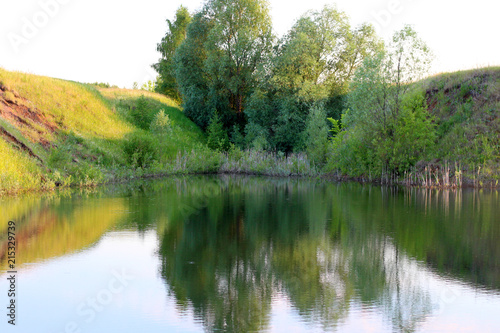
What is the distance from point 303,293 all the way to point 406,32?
77.3 feet

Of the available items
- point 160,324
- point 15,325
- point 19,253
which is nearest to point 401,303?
point 160,324

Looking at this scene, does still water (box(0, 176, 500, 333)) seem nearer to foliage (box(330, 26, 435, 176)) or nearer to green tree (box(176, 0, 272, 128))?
foliage (box(330, 26, 435, 176))

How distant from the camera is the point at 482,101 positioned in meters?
31.5

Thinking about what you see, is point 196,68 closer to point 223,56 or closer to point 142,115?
point 223,56

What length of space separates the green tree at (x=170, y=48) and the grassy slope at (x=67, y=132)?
14.8 metres

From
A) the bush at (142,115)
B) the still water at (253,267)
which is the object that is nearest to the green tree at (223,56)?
the bush at (142,115)

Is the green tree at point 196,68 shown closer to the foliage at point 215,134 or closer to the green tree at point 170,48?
the foliage at point 215,134

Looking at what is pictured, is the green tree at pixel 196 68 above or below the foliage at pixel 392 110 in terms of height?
above

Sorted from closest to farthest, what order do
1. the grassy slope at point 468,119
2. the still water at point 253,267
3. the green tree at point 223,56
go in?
the still water at point 253,267, the grassy slope at point 468,119, the green tree at point 223,56

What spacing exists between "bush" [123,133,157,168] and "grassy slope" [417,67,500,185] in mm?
17667

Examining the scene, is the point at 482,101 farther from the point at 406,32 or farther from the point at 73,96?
the point at 73,96

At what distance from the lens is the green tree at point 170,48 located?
62.4 metres

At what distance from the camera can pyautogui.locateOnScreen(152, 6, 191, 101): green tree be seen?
205 ft

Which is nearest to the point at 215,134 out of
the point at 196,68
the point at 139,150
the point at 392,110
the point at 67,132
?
the point at 196,68
